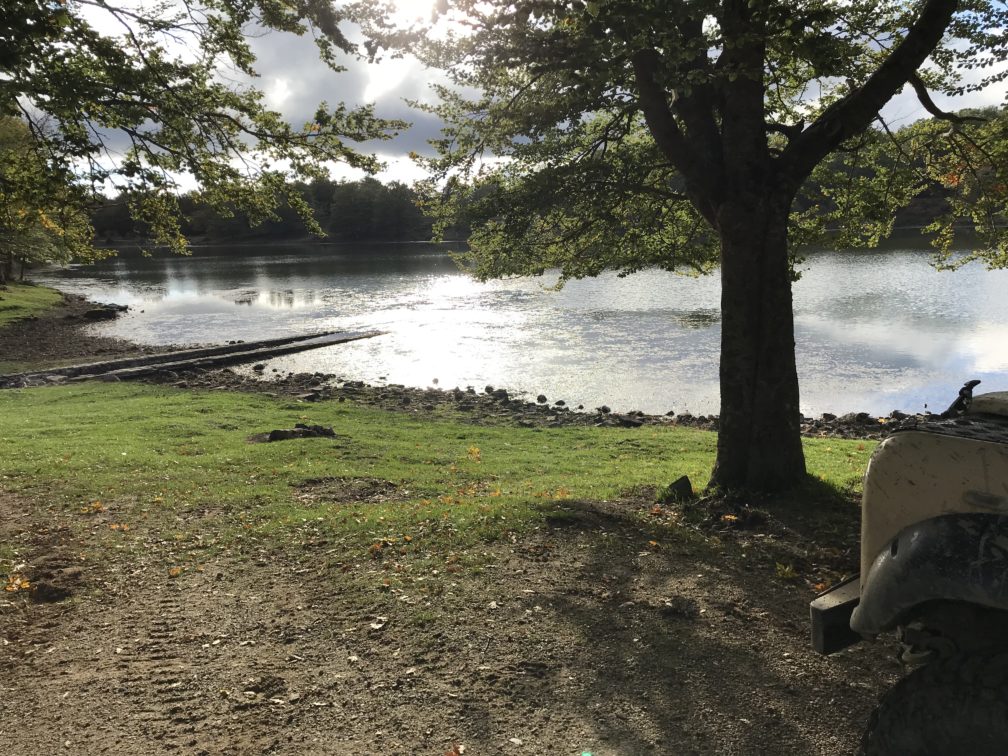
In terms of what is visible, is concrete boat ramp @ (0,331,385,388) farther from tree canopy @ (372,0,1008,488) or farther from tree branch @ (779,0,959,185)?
tree branch @ (779,0,959,185)

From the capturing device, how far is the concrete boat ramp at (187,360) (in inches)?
993

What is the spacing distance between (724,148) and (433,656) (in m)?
6.81

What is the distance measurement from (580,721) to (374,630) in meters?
1.95

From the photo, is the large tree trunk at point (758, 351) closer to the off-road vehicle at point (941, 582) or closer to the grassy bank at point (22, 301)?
the off-road vehicle at point (941, 582)

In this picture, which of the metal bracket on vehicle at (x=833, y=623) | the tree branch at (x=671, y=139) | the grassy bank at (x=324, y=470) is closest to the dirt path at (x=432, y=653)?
the grassy bank at (x=324, y=470)

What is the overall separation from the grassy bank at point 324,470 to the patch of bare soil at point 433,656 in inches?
34.6

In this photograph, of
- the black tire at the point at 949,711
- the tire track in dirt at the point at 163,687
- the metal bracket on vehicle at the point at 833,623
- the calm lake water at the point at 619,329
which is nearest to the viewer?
the black tire at the point at 949,711

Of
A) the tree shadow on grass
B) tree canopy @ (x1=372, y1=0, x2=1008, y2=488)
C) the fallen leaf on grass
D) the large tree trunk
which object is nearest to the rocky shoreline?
tree canopy @ (x1=372, y1=0, x2=1008, y2=488)

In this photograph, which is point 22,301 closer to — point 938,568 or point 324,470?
point 324,470

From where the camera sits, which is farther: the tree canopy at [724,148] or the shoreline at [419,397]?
the shoreline at [419,397]

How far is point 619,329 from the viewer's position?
1363 inches

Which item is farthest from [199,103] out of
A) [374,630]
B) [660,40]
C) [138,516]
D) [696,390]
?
[696,390]

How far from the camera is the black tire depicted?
2662 millimetres

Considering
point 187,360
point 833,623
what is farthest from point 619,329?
point 833,623
